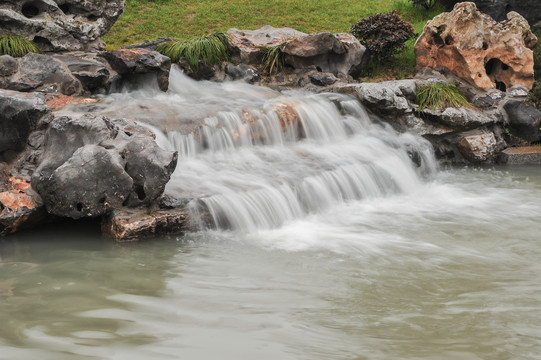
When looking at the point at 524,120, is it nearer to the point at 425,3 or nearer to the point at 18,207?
the point at 425,3

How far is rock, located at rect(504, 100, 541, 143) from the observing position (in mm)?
11337

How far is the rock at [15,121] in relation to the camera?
23.3 feet

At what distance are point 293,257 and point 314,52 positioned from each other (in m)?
7.48

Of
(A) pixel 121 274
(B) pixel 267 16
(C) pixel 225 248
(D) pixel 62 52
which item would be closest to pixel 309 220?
(C) pixel 225 248

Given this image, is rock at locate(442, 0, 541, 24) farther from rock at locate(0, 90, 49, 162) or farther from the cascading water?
rock at locate(0, 90, 49, 162)

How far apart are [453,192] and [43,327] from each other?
23.1 feet

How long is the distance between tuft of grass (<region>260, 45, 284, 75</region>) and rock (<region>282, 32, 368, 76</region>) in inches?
5.4

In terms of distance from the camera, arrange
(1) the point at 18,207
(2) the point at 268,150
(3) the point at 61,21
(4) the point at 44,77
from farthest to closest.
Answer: (3) the point at 61,21 < (4) the point at 44,77 < (2) the point at 268,150 < (1) the point at 18,207

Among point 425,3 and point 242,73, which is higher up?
point 425,3

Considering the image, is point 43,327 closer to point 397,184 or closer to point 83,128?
point 83,128

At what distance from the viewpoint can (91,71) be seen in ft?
33.1

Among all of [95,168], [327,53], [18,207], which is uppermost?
[327,53]

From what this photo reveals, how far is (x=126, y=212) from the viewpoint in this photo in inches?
263

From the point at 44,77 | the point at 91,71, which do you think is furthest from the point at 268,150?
the point at 44,77
